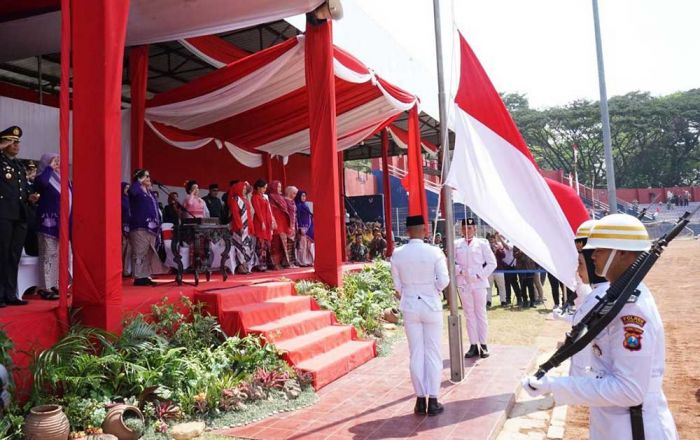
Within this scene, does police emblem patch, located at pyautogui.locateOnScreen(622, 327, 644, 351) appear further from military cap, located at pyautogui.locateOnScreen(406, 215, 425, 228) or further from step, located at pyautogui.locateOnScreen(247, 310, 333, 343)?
step, located at pyautogui.locateOnScreen(247, 310, 333, 343)

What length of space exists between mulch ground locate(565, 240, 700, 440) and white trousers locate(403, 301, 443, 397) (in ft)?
3.67

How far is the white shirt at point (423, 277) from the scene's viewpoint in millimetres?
4430

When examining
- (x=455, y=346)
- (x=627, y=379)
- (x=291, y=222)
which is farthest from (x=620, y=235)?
(x=291, y=222)

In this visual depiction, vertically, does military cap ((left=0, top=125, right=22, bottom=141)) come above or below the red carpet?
above

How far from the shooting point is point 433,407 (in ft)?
14.1

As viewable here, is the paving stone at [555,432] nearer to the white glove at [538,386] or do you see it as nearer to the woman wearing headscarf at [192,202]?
the white glove at [538,386]

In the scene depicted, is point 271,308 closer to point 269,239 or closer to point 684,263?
point 269,239

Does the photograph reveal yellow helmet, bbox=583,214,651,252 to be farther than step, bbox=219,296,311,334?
No

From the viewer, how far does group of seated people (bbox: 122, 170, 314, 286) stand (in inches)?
238

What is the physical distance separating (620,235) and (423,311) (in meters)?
2.65

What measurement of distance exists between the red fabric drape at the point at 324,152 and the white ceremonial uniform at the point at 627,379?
18.5 ft

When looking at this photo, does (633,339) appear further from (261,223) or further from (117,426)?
(261,223)

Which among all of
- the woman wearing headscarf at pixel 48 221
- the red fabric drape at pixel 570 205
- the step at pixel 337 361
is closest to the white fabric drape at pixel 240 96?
the woman wearing headscarf at pixel 48 221

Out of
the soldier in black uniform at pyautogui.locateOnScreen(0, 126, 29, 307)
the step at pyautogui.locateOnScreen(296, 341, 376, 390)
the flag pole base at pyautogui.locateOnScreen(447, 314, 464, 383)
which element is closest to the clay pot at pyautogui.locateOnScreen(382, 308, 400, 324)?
the step at pyautogui.locateOnScreen(296, 341, 376, 390)
